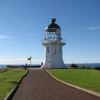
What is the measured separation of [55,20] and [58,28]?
251 cm

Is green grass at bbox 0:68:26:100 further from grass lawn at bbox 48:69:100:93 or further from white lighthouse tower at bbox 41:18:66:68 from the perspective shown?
white lighthouse tower at bbox 41:18:66:68

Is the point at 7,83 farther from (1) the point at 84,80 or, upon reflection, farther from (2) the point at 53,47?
(2) the point at 53,47

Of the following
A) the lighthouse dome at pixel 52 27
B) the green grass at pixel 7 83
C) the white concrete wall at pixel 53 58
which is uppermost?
the lighthouse dome at pixel 52 27

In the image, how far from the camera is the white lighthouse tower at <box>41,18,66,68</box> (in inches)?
1448

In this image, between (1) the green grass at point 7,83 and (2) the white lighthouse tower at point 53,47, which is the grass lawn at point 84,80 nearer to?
(1) the green grass at point 7,83

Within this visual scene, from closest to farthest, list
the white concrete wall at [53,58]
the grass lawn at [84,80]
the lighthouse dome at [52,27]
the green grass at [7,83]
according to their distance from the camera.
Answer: the green grass at [7,83] → the grass lawn at [84,80] → the white concrete wall at [53,58] → the lighthouse dome at [52,27]

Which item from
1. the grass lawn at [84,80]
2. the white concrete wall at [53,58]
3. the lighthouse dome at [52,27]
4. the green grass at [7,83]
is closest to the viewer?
the green grass at [7,83]

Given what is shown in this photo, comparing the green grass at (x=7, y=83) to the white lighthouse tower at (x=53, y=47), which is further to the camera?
the white lighthouse tower at (x=53, y=47)

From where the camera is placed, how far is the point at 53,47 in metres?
37.4

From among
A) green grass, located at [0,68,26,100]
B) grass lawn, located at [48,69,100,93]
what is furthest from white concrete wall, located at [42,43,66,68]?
grass lawn, located at [48,69,100,93]

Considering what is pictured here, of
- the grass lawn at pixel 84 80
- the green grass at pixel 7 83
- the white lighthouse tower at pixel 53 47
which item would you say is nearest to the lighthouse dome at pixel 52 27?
Result: the white lighthouse tower at pixel 53 47

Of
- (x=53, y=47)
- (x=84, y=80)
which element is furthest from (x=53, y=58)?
(x=84, y=80)

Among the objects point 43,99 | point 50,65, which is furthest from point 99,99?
point 50,65

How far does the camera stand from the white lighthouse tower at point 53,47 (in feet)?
121
